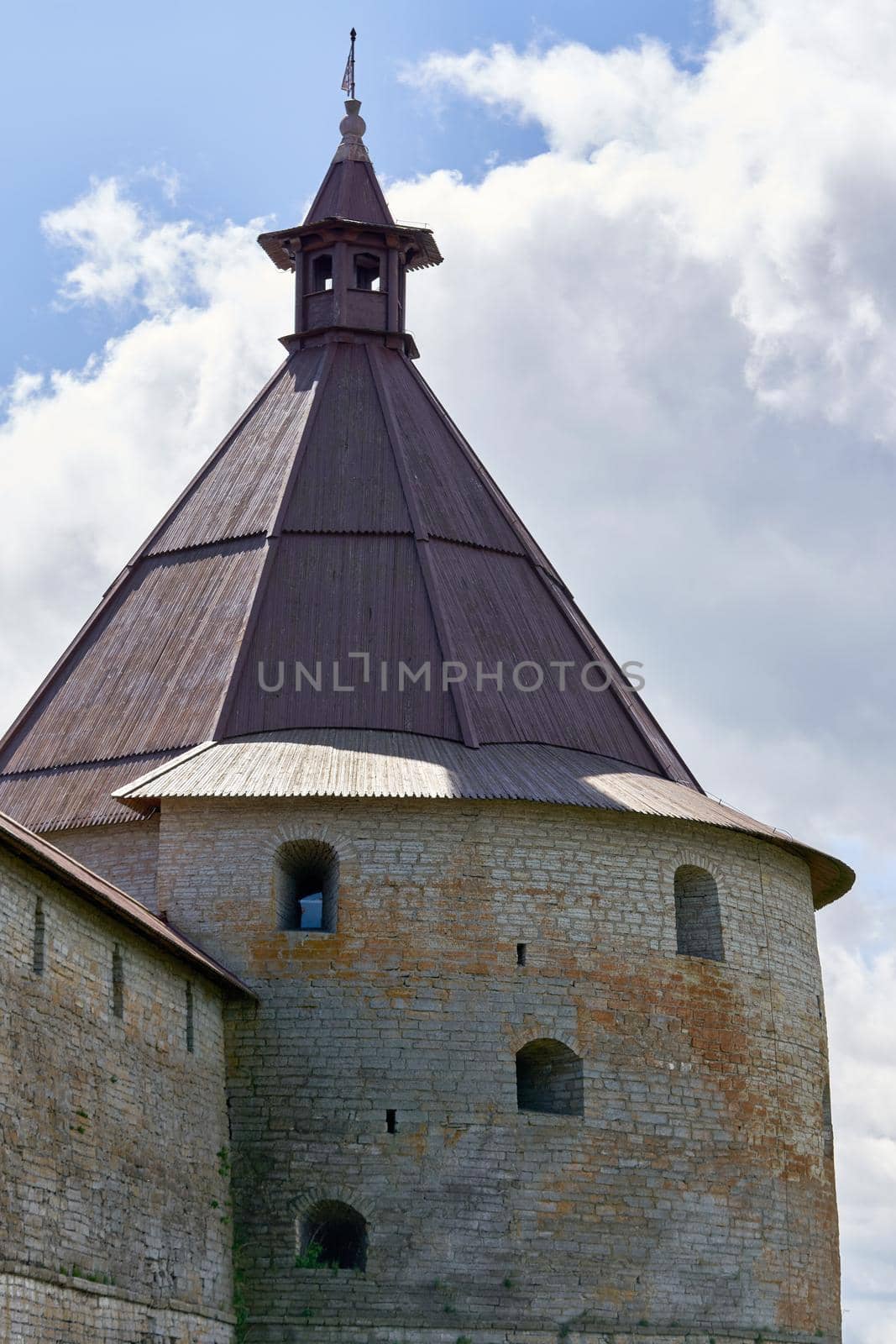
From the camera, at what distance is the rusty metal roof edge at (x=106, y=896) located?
19781 millimetres

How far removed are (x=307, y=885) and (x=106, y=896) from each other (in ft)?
18.5

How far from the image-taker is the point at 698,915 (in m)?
27.2

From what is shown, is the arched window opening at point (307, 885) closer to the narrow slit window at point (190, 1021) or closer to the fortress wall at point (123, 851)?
the fortress wall at point (123, 851)

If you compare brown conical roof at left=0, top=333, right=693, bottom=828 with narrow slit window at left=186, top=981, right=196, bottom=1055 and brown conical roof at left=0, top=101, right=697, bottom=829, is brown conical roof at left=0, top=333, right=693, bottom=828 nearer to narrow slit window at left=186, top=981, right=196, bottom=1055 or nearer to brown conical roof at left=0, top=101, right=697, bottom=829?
brown conical roof at left=0, top=101, right=697, bottom=829

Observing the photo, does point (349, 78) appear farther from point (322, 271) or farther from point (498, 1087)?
point (498, 1087)

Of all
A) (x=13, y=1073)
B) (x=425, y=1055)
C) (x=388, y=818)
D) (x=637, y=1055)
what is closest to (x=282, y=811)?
(x=388, y=818)

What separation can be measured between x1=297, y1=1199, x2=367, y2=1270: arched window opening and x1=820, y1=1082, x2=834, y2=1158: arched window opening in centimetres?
669

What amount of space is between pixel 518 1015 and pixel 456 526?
8325mm

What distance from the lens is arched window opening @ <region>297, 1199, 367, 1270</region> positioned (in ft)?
79.6

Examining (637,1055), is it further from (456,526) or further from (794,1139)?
(456,526)

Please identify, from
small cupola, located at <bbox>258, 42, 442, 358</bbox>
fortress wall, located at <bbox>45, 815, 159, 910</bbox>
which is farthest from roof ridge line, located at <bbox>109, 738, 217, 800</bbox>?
small cupola, located at <bbox>258, 42, 442, 358</bbox>

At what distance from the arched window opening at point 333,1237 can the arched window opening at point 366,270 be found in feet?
51.3

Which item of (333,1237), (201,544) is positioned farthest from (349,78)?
(333,1237)

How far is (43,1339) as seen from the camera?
19.1m
